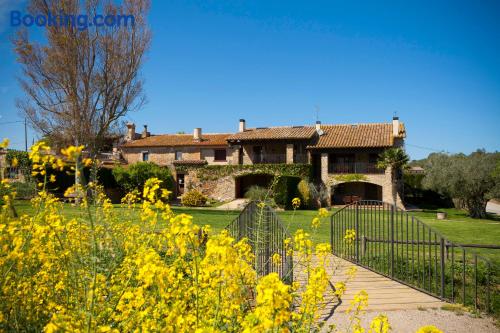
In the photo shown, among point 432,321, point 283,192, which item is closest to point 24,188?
point 432,321

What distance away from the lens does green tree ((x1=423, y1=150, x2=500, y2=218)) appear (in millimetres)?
20516

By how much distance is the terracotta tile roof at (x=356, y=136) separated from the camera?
87.7 feet

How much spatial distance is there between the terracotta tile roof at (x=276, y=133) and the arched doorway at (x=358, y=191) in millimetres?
4789

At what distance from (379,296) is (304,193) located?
65.0 feet

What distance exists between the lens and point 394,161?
24.9 metres

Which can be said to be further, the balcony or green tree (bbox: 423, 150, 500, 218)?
the balcony

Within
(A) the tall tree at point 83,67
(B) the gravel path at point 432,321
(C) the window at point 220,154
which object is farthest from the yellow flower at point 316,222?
(C) the window at point 220,154

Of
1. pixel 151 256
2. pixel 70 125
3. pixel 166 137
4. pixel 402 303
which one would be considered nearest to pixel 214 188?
pixel 166 137

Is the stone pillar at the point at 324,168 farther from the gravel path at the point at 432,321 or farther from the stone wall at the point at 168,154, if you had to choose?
the gravel path at the point at 432,321

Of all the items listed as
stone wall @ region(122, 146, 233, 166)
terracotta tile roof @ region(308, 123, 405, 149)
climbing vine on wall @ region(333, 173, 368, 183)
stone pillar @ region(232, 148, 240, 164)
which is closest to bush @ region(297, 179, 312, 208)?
climbing vine on wall @ region(333, 173, 368, 183)

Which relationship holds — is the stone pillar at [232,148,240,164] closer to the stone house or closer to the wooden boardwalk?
the stone house

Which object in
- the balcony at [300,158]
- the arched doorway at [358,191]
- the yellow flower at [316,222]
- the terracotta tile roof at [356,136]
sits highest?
the terracotta tile roof at [356,136]

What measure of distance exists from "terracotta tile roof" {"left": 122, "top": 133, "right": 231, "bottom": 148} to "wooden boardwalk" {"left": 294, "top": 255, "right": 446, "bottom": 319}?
26.1 metres

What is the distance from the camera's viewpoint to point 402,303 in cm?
494
